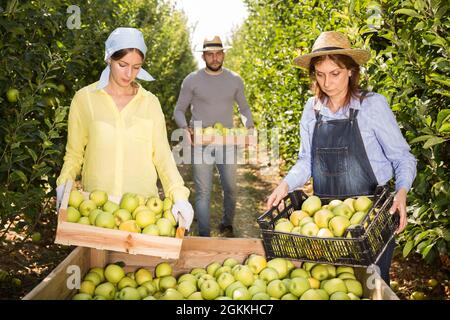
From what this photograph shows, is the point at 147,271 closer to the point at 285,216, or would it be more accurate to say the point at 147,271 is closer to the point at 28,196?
the point at 285,216

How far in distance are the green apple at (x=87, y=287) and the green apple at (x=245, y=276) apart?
25.9 inches

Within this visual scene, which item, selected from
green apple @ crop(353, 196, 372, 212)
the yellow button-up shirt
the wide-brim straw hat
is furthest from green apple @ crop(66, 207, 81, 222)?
the wide-brim straw hat

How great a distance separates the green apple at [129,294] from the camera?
227 cm

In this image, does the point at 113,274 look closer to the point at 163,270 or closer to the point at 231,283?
the point at 163,270

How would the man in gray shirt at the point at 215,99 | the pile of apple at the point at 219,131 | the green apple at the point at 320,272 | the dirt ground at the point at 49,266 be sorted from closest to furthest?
the green apple at the point at 320,272 < the dirt ground at the point at 49,266 < the pile of apple at the point at 219,131 < the man in gray shirt at the point at 215,99

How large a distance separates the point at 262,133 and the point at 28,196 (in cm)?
839

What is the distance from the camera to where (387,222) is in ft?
7.97

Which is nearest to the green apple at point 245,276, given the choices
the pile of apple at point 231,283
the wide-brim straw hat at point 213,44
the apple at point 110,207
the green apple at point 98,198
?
the pile of apple at point 231,283

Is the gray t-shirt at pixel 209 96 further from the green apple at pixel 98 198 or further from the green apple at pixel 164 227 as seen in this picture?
the green apple at pixel 164 227

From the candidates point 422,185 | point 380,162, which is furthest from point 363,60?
point 422,185

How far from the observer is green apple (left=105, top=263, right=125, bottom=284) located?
8.25 ft

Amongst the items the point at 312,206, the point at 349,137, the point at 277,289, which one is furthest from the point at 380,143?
the point at 277,289

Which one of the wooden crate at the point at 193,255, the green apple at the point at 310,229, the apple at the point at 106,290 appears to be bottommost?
the apple at the point at 106,290

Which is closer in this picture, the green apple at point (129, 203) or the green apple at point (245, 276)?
the green apple at point (245, 276)
